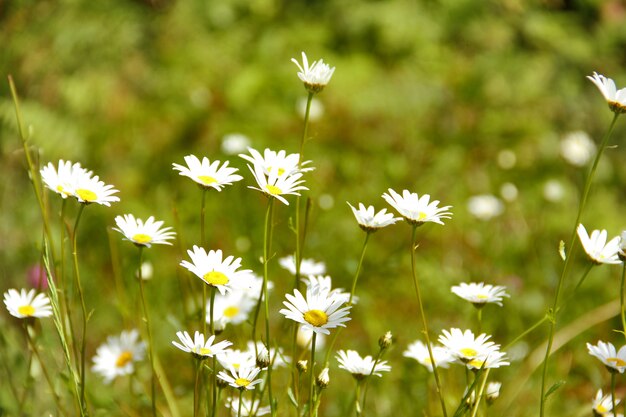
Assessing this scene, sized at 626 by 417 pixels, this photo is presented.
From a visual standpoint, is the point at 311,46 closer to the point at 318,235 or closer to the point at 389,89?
the point at 389,89

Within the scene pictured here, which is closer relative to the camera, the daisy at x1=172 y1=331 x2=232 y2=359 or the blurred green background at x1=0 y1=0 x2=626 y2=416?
the daisy at x1=172 y1=331 x2=232 y2=359

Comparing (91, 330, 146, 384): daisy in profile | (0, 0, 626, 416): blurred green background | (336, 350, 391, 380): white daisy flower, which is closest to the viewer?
(336, 350, 391, 380): white daisy flower

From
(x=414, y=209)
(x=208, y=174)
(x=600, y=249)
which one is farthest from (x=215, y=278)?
(x=600, y=249)

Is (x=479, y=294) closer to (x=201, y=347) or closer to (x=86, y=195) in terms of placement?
(x=201, y=347)

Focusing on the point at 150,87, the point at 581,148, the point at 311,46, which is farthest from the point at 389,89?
the point at 150,87

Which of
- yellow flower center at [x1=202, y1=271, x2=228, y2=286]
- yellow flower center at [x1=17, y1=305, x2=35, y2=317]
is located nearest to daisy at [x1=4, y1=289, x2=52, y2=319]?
yellow flower center at [x1=17, y1=305, x2=35, y2=317]

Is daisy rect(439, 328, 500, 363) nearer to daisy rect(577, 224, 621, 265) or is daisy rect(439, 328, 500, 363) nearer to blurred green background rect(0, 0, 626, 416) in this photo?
daisy rect(577, 224, 621, 265)

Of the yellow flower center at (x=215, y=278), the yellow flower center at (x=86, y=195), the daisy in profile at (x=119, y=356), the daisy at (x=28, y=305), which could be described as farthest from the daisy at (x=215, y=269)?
the daisy in profile at (x=119, y=356)
